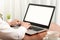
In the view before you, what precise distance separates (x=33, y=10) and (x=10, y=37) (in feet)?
2.25

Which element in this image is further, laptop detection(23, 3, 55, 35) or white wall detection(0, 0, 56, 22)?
white wall detection(0, 0, 56, 22)

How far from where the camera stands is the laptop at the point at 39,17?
162 cm

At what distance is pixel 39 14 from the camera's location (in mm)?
1739

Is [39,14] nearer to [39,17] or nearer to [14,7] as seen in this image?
[39,17]

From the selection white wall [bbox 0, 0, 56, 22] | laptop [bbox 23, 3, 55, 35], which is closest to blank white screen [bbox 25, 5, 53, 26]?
laptop [bbox 23, 3, 55, 35]

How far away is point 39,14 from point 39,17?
0.04m

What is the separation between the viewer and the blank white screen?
164cm

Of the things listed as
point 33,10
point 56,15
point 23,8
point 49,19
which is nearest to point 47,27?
point 49,19

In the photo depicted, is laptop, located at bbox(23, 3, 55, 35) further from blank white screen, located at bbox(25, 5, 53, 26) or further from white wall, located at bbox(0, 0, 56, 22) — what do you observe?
white wall, located at bbox(0, 0, 56, 22)

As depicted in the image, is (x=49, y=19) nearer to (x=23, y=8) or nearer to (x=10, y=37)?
(x=10, y=37)

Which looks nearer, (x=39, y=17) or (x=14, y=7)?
(x=39, y=17)

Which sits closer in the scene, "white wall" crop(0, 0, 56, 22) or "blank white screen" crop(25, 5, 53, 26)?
"blank white screen" crop(25, 5, 53, 26)

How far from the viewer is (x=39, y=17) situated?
68.4 inches

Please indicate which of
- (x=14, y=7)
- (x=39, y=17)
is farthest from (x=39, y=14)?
(x=14, y=7)
